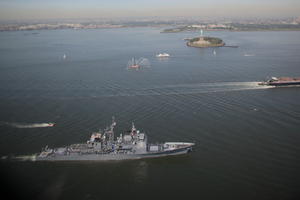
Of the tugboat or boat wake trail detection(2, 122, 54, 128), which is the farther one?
the tugboat

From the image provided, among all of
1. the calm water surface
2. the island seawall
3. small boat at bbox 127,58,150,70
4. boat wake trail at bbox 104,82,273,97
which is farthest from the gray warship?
the island seawall

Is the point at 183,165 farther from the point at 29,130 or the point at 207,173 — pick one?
the point at 29,130

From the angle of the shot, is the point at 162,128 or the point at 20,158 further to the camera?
the point at 162,128

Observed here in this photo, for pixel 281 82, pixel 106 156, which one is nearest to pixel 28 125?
pixel 106 156

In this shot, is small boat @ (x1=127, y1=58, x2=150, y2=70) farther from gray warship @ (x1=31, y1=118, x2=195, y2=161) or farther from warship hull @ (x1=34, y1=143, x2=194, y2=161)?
warship hull @ (x1=34, y1=143, x2=194, y2=161)

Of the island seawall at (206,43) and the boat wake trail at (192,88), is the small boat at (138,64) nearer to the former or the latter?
the boat wake trail at (192,88)

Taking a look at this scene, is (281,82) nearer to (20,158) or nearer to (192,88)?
(192,88)
